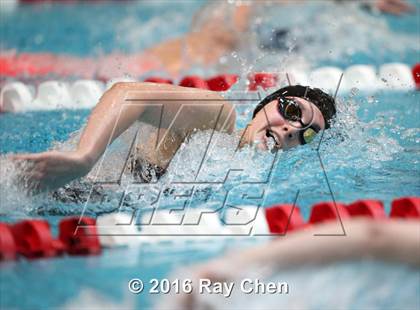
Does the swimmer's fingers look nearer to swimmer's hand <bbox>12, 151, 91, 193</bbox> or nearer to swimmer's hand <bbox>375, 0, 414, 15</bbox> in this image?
swimmer's hand <bbox>12, 151, 91, 193</bbox>

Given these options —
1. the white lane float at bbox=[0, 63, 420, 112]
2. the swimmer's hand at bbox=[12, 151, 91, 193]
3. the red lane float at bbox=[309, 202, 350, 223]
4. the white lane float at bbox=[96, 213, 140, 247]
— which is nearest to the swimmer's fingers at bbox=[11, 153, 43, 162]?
the swimmer's hand at bbox=[12, 151, 91, 193]

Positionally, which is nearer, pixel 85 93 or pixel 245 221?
pixel 245 221

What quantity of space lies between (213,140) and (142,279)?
3.19 feet

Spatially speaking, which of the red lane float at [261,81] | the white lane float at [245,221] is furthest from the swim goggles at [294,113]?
the red lane float at [261,81]

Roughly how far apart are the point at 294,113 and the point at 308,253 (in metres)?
1.10

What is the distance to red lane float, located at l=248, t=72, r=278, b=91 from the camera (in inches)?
164

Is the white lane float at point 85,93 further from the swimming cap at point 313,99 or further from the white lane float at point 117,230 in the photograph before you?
the white lane float at point 117,230

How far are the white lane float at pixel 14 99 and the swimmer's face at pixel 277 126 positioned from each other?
203 cm

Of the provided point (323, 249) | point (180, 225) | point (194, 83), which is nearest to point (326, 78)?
point (194, 83)

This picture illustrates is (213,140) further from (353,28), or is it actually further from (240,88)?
(353,28)

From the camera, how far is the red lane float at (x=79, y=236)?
6.22ft

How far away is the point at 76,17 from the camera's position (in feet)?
23.4

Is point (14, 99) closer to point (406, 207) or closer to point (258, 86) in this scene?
point (258, 86)

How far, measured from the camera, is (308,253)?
4.84ft
